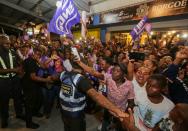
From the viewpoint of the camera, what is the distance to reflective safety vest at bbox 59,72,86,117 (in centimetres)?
333

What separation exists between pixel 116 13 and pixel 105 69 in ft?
40.0

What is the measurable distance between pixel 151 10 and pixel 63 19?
8217 mm

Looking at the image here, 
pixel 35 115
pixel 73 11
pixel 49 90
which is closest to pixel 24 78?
pixel 49 90

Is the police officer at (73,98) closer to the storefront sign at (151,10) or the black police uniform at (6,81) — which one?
the black police uniform at (6,81)

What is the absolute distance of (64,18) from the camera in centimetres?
631

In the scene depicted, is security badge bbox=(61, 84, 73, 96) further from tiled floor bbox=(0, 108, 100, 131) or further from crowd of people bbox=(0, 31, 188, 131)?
tiled floor bbox=(0, 108, 100, 131)

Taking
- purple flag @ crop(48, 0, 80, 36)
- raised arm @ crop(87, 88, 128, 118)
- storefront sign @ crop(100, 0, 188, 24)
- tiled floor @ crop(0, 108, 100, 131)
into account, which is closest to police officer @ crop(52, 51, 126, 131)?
raised arm @ crop(87, 88, 128, 118)

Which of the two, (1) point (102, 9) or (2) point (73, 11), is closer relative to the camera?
(2) point (73, 11)

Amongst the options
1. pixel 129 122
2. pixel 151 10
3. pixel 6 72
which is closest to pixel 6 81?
pixel 6 72

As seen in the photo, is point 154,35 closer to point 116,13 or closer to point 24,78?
point 116,13

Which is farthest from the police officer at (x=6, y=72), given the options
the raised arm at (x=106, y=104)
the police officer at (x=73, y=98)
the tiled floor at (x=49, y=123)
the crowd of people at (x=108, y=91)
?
the raised arm at (x=106, y=104)

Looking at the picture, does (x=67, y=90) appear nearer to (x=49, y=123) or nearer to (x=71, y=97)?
(x=71, y=97)

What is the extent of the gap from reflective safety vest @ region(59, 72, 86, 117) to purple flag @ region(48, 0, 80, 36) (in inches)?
115

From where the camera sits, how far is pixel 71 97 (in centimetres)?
337
